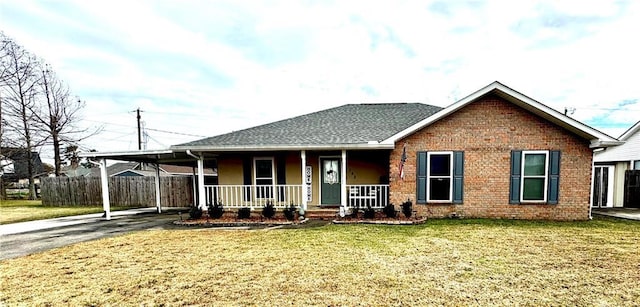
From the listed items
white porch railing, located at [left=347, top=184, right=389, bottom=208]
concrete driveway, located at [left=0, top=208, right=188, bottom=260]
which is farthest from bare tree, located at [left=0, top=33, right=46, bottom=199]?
white porch railing, located at [left=347, top=184, right=389, bottom=208]

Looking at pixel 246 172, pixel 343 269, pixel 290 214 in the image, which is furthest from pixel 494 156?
pixel 246 172

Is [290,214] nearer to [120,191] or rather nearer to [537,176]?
[537,176]

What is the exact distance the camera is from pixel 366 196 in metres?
9.91

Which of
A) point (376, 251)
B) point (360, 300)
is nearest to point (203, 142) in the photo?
point (376, 251)

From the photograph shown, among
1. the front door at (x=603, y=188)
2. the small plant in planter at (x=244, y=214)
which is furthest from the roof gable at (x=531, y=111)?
the front door at (x=603, y=188)

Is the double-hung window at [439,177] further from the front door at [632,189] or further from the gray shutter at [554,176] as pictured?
the front door at [632,189]

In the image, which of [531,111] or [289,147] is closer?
[531,111]

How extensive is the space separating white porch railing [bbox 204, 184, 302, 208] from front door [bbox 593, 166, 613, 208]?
12.8 m

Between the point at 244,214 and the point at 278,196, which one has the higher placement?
the point at 278,196

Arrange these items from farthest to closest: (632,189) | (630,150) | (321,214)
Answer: (630,150) < (632,189) < (321,214)

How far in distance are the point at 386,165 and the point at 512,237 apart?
15.6 feet

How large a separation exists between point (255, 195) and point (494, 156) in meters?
8.20

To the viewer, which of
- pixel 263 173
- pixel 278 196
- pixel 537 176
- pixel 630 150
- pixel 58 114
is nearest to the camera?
pixel 537 176

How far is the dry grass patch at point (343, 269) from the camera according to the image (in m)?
3.63
